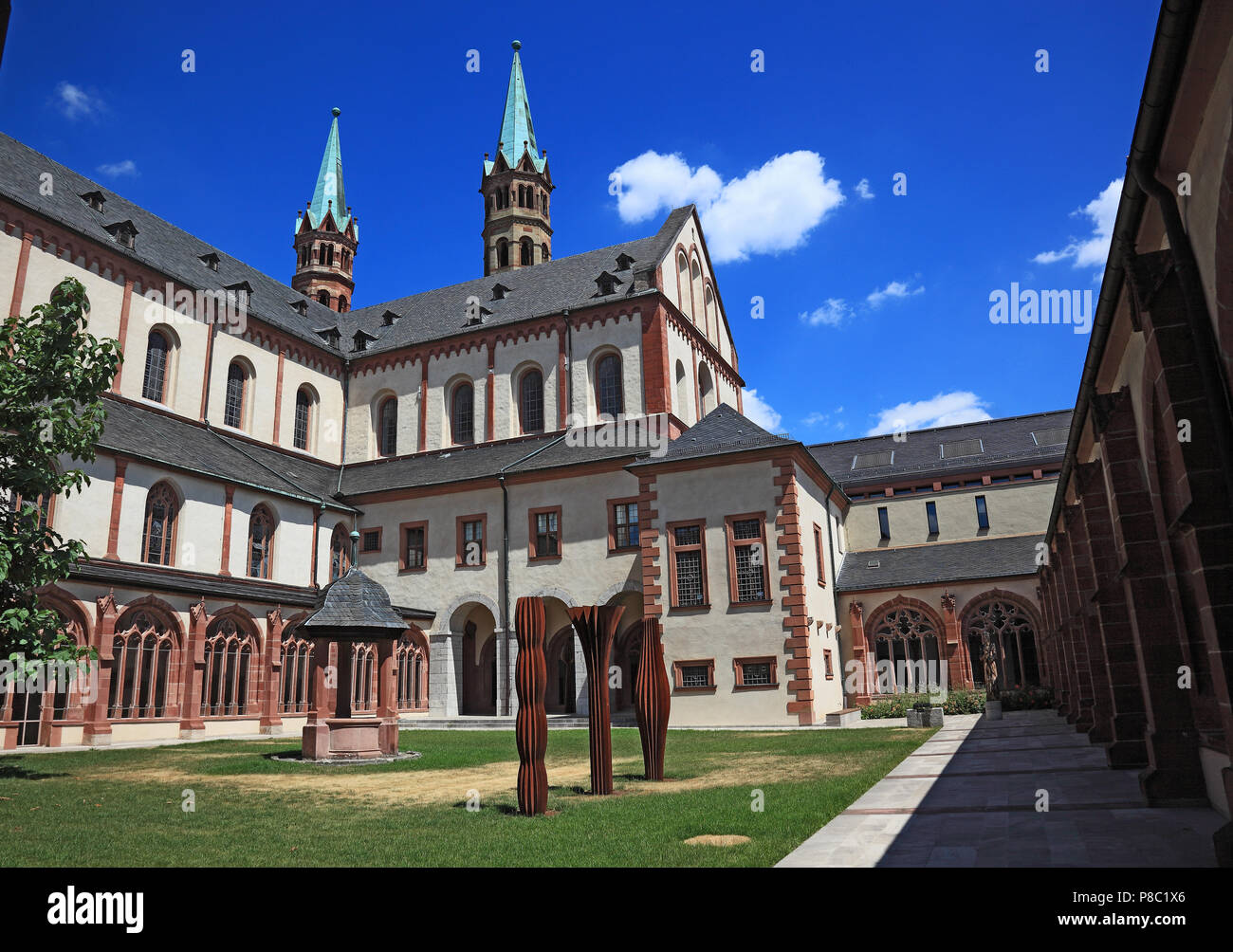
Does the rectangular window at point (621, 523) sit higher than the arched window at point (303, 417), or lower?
lower

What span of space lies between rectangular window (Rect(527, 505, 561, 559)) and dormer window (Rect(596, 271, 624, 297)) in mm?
9840

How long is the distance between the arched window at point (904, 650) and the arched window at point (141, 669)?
2338cm

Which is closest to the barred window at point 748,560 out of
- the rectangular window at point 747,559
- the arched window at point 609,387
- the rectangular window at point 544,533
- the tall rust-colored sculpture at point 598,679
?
the rectangular window at point 747,559

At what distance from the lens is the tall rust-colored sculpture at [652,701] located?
42.6ft

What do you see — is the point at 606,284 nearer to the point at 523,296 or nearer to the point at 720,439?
the point at 523,296

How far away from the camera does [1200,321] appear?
6.45m

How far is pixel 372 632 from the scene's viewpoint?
18.1 metres

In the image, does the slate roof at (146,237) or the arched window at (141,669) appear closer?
the arched window at (141,669)

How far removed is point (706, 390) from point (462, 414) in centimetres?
1092

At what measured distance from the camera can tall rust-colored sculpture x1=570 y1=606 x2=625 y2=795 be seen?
1156 cm

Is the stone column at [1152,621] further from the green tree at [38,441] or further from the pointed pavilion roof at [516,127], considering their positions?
the pointed pavilion roof at [516,127]

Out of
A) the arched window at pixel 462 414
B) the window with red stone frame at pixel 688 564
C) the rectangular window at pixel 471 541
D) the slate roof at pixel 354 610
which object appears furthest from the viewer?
the arched window at pixel 462 414
